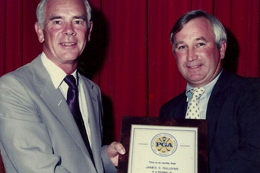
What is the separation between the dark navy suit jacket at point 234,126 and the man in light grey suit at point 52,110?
1.65 ft

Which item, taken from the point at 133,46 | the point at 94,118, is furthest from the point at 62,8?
the point at 133,46

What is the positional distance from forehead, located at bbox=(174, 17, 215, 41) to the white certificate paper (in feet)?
1.95

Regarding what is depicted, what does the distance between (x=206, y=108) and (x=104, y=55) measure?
3.43 feet

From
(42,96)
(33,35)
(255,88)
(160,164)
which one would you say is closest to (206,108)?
(255,88)

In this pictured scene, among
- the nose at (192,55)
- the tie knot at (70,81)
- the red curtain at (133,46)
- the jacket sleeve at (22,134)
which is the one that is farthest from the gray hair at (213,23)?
the jacket sleeve at (22,134)

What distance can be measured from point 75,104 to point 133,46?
35.4 inches

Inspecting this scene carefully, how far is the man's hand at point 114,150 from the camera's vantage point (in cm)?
165

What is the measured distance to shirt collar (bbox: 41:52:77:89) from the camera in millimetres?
1743

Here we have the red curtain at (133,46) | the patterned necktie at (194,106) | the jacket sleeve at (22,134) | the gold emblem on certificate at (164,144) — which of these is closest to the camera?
the jacket sleeve at (22,134)

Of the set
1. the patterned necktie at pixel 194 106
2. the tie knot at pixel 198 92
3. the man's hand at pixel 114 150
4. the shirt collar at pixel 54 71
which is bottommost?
the man's hand at pixel 114 150

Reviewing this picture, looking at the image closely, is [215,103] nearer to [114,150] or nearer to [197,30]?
[197,30]

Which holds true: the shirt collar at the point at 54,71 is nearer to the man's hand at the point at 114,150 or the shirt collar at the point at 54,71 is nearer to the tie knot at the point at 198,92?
the man's hand at the point at 114,150

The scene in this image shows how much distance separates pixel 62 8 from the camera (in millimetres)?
1832

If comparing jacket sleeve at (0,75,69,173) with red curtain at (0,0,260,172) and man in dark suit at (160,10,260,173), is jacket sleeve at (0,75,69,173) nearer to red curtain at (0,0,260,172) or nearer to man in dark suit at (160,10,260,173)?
man in dark suit at (160,10,260,173)
